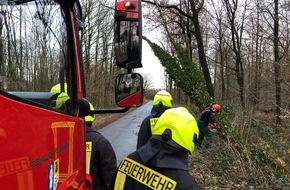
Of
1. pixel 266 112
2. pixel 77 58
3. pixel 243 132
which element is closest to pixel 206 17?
pixel 266 112

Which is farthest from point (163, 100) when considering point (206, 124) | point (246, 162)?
point (206, 124)

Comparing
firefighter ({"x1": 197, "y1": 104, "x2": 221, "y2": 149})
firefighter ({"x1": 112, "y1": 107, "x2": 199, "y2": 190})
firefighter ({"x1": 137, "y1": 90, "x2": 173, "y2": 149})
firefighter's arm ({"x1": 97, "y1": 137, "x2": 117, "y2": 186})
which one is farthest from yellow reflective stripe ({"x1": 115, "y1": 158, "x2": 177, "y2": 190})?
firefighter ({"x1": 197, "y1": 104, "x2": 221, "y2": 149})

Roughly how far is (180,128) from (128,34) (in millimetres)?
721

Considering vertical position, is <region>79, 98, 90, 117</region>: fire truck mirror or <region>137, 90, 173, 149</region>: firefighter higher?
<region>79, 98, 90, 117</region>: fire truck mirror

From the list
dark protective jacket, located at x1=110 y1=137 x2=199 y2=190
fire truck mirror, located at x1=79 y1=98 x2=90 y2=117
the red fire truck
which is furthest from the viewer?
fire truck mirror, located at x1=79 y1=98 x2=90 y2=117

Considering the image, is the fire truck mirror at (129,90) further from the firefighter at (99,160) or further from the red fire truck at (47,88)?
the firefighter at (99,160)

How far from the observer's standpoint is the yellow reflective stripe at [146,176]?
2.94m

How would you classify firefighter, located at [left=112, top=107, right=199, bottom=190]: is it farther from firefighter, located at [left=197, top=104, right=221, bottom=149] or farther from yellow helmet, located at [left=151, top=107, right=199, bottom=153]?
firefighter, located at [left=197, top=104, right=221, bottom=149]

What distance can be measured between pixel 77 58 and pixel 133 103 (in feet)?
1.68

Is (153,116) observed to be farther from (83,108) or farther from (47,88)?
(47,88)

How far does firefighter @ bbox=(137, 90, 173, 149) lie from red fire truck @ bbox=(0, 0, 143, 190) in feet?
10.8

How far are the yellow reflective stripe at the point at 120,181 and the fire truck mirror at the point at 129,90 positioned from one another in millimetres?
550

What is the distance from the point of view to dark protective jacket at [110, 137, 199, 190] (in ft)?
9.61

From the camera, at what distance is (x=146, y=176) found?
307 centimetres
